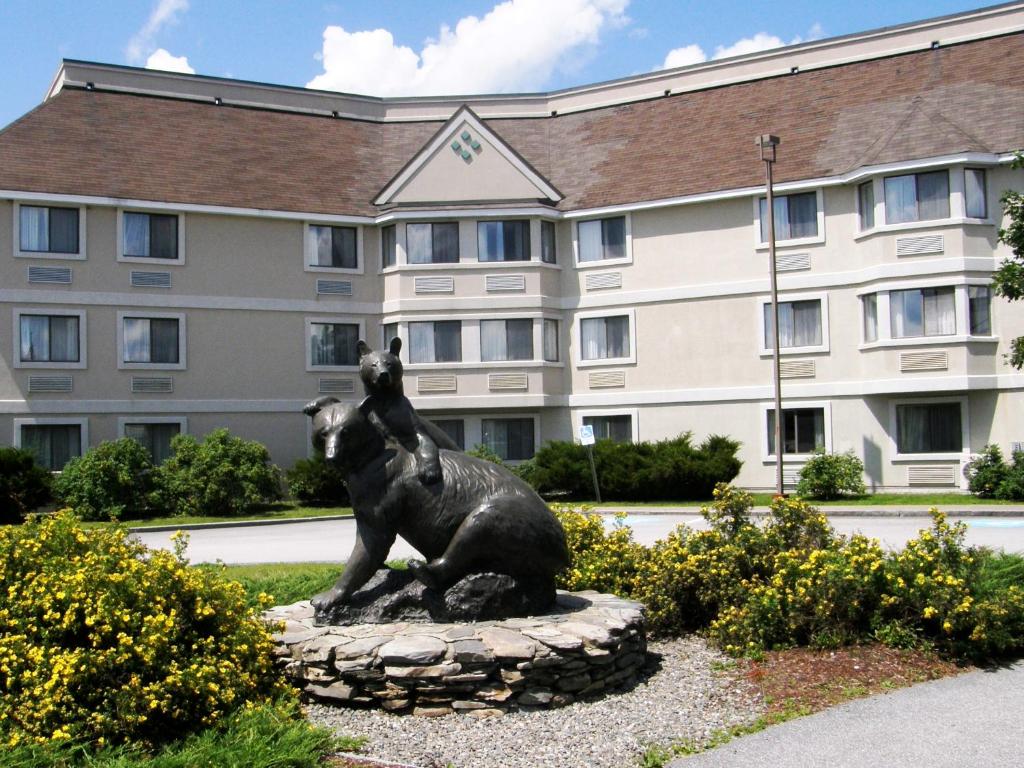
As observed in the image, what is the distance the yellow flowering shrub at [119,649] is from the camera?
6.35 meters

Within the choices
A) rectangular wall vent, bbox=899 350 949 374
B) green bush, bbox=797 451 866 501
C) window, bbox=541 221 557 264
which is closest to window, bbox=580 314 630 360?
window, bbox=541 221 557 264

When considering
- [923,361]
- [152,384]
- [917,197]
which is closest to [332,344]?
[152,384]

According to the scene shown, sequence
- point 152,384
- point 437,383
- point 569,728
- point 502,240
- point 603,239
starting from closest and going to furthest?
point 569,728 < point 152,384 < point 437,383 < point 502,240 < point 603,239

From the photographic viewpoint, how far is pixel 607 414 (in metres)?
32.8

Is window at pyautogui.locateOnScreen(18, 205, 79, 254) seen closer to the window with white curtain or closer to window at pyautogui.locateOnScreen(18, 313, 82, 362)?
window at pyautogui.locateOnScreen(18, 313, 82, 362)

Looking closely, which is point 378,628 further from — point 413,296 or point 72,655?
point 413,296

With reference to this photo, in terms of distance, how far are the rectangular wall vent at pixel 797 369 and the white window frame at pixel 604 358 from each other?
4.57 m

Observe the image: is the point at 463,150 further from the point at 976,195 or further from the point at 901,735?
the point at 901,735

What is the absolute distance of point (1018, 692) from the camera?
766 centimetres

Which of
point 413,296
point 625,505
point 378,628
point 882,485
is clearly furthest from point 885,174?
point 378,628

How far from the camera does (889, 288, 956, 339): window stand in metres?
28.4

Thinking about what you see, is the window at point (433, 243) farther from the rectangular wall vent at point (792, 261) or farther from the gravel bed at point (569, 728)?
the gravel bed at point (569, 728)

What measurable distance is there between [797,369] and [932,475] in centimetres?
472

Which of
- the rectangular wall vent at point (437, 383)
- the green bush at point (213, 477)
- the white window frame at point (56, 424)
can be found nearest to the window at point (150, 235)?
the white window frame at point (56, 424)
